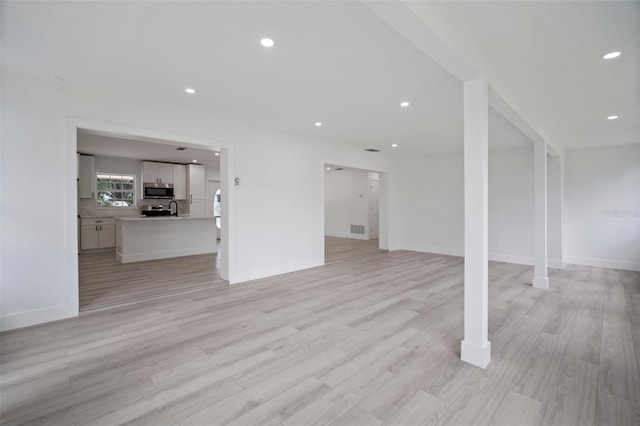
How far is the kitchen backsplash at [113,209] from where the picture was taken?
25.9ft

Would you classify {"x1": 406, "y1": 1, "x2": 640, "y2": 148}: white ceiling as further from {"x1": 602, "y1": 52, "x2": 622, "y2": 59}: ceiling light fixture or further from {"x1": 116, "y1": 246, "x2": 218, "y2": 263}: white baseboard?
{"x1": 116, "y1": 246, "x2": 218, "y2": 263}: white baseboard

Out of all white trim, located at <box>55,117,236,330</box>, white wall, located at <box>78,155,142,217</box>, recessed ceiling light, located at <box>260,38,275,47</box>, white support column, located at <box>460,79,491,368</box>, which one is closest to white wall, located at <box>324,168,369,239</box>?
white wall, located at <box>78,155,142,217</box>

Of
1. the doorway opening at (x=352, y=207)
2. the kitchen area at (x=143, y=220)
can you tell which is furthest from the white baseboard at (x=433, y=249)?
the kitchen area at (x=143, y=220)

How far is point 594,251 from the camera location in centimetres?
640

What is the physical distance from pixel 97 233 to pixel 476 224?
8897 mm

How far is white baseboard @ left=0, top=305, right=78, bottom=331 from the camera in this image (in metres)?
3.08

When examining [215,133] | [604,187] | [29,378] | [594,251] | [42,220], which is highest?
[215,133]

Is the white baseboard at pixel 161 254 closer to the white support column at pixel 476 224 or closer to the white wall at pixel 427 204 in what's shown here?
the white wall at pixel 427 204

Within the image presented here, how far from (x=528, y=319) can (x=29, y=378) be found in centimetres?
473

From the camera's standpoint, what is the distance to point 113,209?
8.38 m

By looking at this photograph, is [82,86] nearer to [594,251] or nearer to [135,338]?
[135,338]

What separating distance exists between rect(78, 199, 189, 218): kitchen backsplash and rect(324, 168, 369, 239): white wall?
17.1ft

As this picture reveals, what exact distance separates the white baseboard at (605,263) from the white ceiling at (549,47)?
3.75 meters

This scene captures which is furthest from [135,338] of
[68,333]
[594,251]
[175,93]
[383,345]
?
[594,251]
